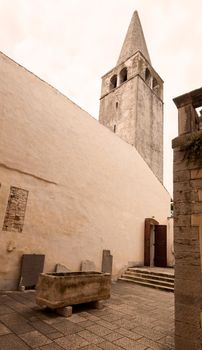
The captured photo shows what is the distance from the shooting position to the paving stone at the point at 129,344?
3.27 m

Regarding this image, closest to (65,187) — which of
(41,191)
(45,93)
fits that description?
(41,191)

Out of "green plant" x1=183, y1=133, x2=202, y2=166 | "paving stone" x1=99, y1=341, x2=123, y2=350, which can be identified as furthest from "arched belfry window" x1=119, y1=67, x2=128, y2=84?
"paving stone" x1=99, y1=341, x2=123, y2=350

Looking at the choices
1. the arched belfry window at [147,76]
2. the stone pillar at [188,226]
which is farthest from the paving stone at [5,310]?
the arched belfry window at [147,76]

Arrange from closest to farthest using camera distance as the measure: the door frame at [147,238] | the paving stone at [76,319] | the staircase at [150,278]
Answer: the paving stone at [76,319] → the staircase at [150,278] → the door frame at [147,238]

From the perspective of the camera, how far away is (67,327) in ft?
12.6

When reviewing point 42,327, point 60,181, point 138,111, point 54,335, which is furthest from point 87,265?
point 138,111

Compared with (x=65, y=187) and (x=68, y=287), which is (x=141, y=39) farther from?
(x=68, y=287)

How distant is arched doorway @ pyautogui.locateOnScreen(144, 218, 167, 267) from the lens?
458 inches

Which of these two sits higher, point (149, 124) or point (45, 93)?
Result: point (149, 124)

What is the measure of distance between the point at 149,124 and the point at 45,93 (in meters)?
14.2

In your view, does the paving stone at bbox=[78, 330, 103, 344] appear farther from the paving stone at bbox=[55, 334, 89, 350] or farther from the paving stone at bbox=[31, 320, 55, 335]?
the paving stone at bbox=[31, 320, 55, 335]

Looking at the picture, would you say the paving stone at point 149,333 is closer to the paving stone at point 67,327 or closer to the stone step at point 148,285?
the paving stone at point 67,327

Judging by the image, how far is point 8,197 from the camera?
6.45 meters

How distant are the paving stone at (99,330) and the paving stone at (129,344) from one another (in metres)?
0.33
